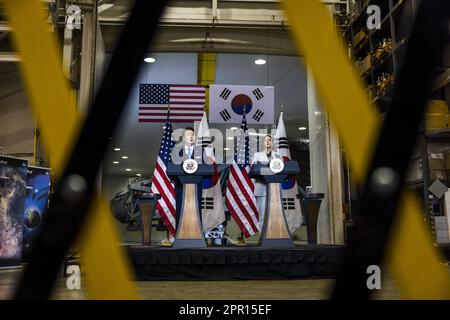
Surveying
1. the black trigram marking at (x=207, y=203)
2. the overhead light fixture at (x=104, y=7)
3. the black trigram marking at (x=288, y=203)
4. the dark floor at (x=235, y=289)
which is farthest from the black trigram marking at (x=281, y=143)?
the overhead light fixture at (x=104, y=7)

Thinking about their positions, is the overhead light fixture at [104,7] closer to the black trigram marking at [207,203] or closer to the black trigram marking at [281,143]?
the black trigram marking at [281,143]

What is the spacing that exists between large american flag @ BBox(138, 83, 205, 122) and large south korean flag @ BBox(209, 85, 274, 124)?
235mm

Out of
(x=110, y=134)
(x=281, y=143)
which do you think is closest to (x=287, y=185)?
(x=281, y=143)

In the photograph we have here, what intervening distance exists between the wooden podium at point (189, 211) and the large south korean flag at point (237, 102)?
2.54 metres

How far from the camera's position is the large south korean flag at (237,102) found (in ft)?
22.2

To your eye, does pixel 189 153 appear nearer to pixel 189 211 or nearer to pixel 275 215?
pixel 189 211

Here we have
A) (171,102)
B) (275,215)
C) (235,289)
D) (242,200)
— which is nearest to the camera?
(235,289)

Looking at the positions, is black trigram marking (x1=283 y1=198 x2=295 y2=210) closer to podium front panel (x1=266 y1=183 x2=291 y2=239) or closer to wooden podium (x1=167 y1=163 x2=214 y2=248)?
podium front panel (x1=266 y1=183 x2=291 y2=239)

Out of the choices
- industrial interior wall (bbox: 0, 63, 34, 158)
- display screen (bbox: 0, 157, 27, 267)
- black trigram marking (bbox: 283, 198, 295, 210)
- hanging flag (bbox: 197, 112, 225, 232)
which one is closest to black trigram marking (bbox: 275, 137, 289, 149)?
black trigram marking (bbox: 283, 198, 295, 210)

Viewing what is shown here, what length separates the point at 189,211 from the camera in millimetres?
4270

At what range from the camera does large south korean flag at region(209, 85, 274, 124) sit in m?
6.76

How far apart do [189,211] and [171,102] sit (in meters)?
2.87

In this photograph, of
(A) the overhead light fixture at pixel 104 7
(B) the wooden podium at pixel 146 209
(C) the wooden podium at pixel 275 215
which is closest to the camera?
(C) the wooden podium at pixel 275 215
